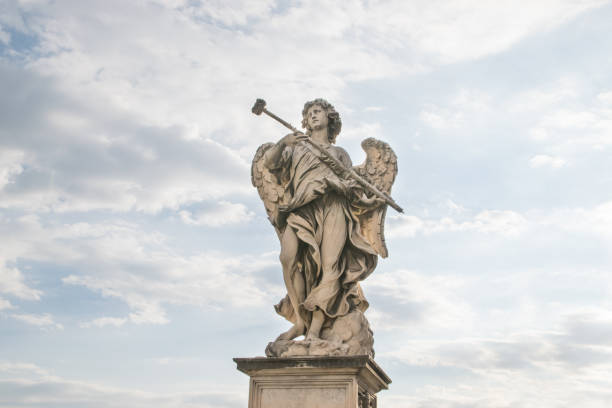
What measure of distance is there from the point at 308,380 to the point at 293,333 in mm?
905

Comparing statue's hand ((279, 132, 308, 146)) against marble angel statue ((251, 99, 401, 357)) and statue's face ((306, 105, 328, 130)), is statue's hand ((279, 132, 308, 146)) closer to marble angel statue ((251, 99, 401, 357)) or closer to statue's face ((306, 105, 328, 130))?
marble angel statue ((251, 99, 401, 357))

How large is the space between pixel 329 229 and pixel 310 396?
2.20 metres

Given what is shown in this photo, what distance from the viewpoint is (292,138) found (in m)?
9.55

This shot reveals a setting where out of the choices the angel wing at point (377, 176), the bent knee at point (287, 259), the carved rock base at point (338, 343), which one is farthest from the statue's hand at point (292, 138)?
the carved rock base at point (338, 343)

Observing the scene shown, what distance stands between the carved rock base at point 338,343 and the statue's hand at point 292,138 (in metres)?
2.36

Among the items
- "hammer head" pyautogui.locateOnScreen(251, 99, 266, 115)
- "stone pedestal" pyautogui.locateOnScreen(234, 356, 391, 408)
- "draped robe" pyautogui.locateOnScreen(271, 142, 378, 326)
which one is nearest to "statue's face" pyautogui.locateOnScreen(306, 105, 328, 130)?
"draped robe" pyautogui.locateOnScreen(271, 142, 378, 326)

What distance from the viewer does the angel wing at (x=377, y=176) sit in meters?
9.80

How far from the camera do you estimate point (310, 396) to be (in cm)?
842

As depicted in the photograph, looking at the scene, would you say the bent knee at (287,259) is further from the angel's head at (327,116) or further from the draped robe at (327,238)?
the angel's head at (327,116)

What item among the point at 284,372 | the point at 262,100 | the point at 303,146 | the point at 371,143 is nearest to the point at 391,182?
the point at 371,143

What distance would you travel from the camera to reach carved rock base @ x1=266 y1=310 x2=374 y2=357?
8.67 m

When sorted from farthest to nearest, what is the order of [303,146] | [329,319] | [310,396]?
1. [303,146]
2. [329,319]
3. [310,396]

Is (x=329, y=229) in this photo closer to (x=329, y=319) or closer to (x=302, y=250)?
(x=302, y=250)

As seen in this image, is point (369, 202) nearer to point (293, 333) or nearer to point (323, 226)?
point (323, 226)
